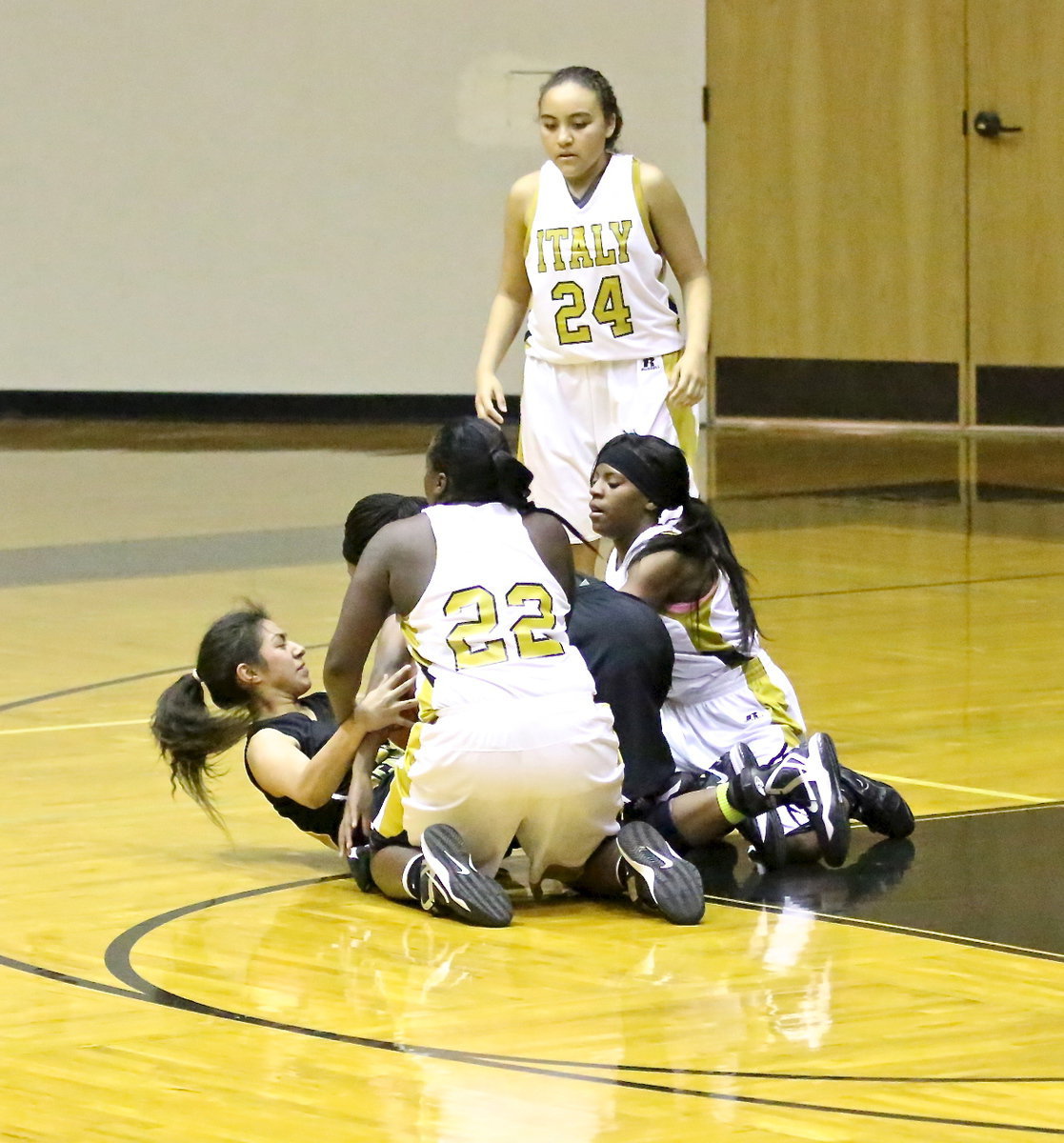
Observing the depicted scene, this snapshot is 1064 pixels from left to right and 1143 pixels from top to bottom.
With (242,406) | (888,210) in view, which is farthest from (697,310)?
(242,406)

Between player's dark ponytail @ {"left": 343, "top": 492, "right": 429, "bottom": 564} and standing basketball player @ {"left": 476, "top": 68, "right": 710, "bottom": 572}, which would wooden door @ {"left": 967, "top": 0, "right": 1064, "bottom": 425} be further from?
player's dark ponytail @ {"left": 343, "top": 492, "right": 429, "bottom": 564}

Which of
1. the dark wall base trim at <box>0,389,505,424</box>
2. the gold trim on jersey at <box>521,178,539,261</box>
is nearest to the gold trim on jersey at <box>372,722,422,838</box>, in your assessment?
the gold trim on jersey at <box>521,178,539,261</box>

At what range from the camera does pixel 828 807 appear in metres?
3.94

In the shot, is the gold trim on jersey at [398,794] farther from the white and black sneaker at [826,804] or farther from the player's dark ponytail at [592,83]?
the player's dark ponytail at [592,83]

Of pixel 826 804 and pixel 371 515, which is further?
pixel 371 515

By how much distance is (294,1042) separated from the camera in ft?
9.68

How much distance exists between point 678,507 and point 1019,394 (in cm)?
908

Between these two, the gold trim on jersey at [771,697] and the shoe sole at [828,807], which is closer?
the shoe sole at [828,807]

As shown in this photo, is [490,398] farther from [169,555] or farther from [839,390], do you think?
[839,390]

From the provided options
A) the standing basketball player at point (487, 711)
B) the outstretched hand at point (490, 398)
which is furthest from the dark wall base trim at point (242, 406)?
the standing basketball player at point (487, 711)

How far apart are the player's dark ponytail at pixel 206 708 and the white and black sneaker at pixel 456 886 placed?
0.57m

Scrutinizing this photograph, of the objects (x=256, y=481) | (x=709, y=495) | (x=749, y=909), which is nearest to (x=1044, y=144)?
(x=709, y=495)

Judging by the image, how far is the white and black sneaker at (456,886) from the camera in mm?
3594

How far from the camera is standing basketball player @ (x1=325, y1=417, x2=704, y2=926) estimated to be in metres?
3.64
